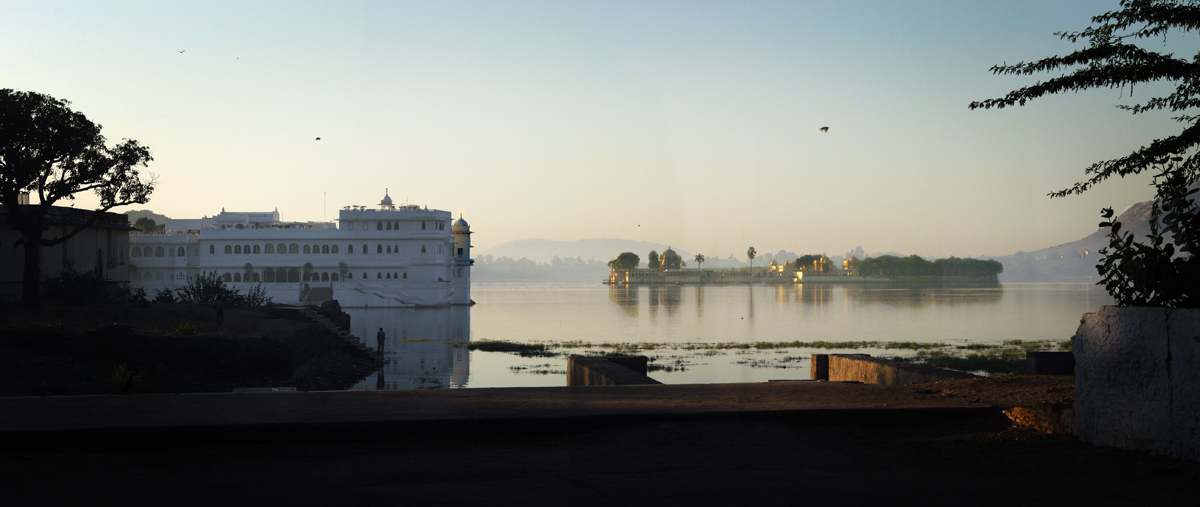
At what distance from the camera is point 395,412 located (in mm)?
6324

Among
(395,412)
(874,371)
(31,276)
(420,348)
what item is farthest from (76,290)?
(874,371)

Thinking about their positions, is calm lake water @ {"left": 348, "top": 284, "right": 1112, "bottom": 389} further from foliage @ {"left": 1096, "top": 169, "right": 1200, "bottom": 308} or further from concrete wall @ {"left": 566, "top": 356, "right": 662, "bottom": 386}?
foliage @ {"left": 1096, "top": 169, "right": 1200, "bottom": 308}

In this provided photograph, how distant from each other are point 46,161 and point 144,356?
8.97 m

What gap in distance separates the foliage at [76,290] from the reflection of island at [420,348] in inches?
330

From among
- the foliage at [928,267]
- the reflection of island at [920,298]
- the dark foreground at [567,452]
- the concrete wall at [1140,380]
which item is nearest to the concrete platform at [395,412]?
the dark foreground at [567,452]

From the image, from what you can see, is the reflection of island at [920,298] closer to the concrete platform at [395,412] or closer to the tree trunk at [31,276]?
the tree trunk at [31,276]

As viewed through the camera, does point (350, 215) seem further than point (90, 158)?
Yes

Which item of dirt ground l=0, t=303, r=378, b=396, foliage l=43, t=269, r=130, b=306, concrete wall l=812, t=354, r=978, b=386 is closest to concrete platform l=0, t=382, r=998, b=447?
concrete wall l=812, t=354, r=978, b=386

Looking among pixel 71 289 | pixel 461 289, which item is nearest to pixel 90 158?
pixel 71 289

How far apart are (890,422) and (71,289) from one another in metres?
26.0

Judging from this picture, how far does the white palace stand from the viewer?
69312 mm

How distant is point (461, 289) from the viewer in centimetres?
7619

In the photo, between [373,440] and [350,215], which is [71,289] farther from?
[350,215]

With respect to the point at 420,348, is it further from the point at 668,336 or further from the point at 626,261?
the point at 626,261
